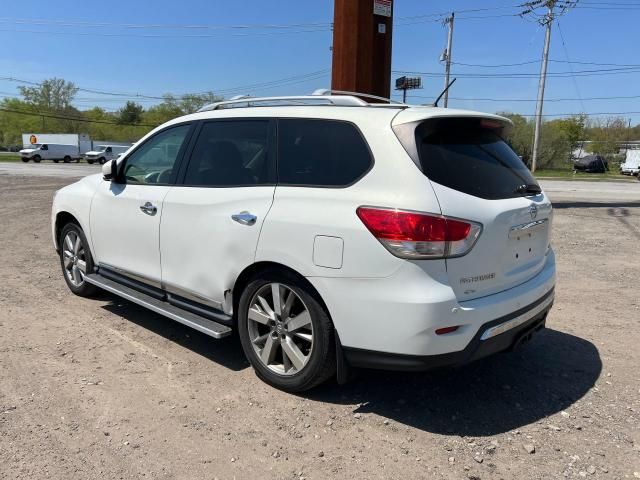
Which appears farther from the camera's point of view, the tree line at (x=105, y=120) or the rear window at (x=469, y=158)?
the tree line at (x=105, y=120)

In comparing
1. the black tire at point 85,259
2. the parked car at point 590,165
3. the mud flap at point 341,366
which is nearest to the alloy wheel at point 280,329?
the mud flap at point 341,366

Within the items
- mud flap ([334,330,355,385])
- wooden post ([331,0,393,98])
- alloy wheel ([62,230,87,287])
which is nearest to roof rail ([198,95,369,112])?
mud flap ([334,330,355,385])

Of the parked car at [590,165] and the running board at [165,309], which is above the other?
the parked car at [590,165]

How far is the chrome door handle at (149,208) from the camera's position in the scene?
4.21 metres

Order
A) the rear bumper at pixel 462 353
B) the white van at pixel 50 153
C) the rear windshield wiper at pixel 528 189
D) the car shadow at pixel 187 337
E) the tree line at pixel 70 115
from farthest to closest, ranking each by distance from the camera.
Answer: the tree line at pixel 70 115, the white van at pixel 50 153, the car shadow at pixel 187 337, the rear windshield wiper at pixel 528 189, the rear bumper at pixel 462 353

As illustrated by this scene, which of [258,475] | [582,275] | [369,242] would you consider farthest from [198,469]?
[582,275]

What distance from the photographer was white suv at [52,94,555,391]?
2889 mm

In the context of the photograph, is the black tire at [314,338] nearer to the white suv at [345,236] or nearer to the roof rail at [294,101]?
the white suv at [345,236]

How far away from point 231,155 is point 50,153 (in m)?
56.4

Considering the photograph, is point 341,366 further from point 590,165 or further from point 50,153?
point 50,153

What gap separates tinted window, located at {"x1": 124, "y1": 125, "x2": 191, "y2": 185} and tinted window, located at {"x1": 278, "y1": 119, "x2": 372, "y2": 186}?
3.70ft

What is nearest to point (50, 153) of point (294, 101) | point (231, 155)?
point (231, 155)

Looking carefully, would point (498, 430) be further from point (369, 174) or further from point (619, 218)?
point (619, 218)

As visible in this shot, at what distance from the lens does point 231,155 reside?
12.8 ft
